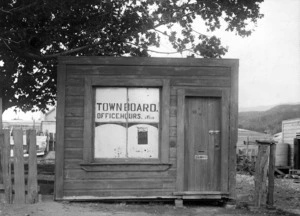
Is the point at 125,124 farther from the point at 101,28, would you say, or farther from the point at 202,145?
the point at 101,28

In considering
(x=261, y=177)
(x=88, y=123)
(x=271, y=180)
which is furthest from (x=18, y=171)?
(x=271, y=180)

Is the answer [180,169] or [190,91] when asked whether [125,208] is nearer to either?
[180,169]

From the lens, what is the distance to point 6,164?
30.1 ft

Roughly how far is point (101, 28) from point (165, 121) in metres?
6.49

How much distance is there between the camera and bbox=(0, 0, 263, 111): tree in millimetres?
14500

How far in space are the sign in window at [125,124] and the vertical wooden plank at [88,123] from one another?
135 millimetres

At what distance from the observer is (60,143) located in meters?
9.37

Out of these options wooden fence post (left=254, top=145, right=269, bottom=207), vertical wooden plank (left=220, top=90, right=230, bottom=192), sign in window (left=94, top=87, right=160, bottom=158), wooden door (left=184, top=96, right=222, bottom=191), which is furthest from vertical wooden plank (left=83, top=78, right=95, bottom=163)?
wooden fence post (left=254, top=145, right=269, bottom=207)

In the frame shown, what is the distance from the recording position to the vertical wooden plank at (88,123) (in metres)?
9.39

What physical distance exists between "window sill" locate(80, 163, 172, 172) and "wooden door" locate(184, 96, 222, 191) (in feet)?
1.79

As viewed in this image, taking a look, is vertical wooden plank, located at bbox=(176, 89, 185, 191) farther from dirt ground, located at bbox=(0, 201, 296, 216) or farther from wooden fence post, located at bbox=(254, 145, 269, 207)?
wooden fence post, located at bbox=(254, 145, 269, 207)

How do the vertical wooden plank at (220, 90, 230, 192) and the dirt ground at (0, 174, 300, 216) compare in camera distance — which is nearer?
the dirt ground at (0, 174, 300, 216)

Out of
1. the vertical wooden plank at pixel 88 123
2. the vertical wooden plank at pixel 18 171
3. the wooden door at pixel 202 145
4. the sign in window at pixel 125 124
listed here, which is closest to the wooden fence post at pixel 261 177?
the wooden door at pixel 202 145

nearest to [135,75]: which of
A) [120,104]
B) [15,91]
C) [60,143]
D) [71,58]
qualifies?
[120,104]
